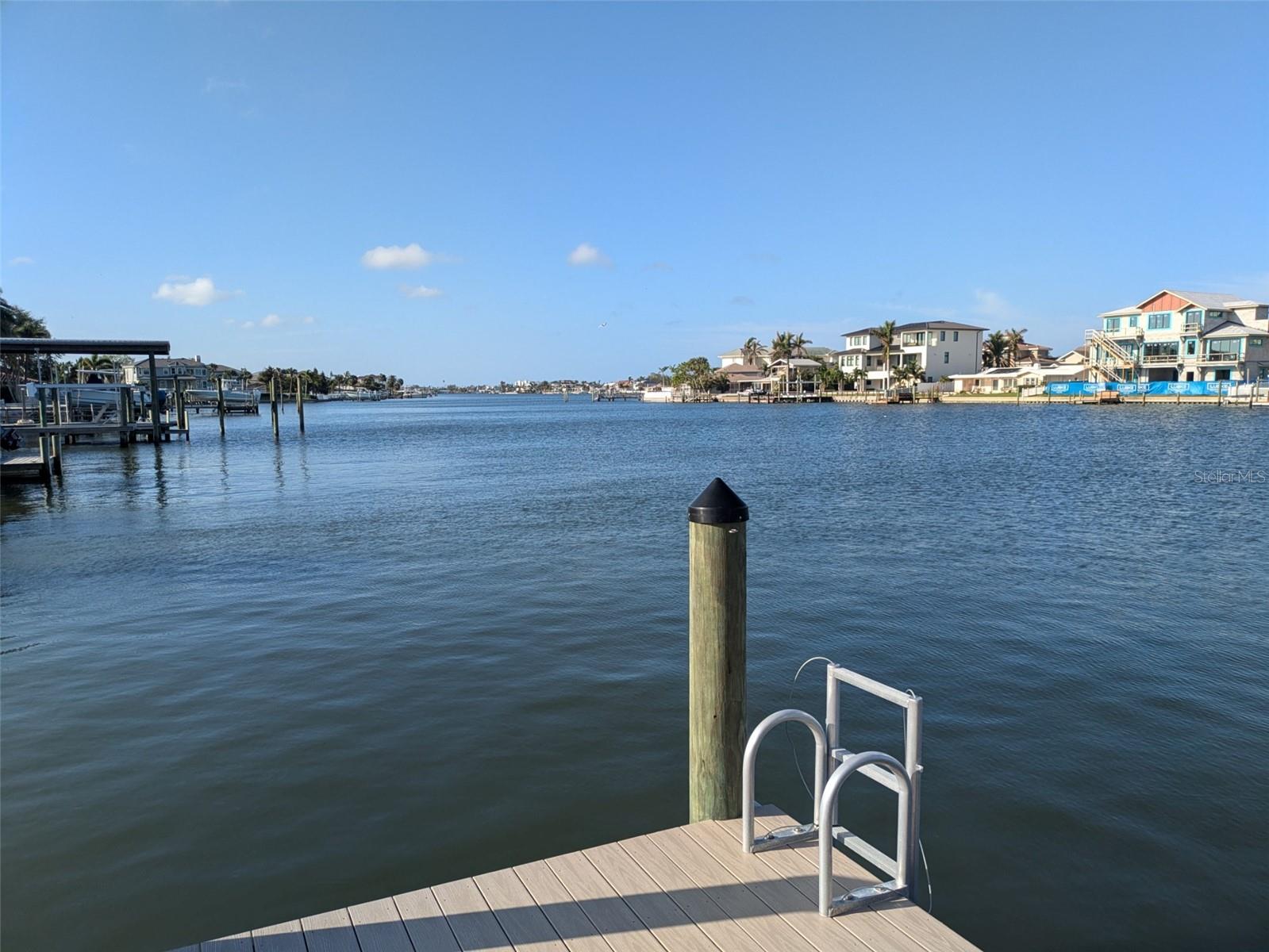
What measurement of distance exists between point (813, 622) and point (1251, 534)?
514 inches

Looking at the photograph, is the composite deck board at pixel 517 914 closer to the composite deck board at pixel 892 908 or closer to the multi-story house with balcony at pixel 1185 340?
the composite deck board at pixel 892 908

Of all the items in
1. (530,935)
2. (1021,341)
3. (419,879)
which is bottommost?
(419,879)

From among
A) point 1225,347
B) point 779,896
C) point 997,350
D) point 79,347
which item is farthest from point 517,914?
point 997,350

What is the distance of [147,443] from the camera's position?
193 feet

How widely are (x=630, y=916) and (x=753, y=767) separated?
1003 millimetres

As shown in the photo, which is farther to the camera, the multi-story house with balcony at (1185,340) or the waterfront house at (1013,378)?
the waterfront house at (1013,378)

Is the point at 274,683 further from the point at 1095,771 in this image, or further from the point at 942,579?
the point at 942,579

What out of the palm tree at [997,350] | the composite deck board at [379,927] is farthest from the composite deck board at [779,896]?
the palm tree at [997,350]

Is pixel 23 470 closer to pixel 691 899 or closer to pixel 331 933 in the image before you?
pixel 331 933

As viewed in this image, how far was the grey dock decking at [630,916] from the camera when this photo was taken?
3990 mm

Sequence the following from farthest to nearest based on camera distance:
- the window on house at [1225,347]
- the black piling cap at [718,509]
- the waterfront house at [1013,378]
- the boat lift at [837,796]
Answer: the waterfront house at [1013,378] < the window on house at [1225,347] < the black piling cap at [718,509] < the boat lift at [837,796]

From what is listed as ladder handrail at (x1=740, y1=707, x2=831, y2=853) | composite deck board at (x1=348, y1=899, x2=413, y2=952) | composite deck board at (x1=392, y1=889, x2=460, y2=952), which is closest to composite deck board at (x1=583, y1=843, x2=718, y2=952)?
ladder handrail at (x1=740, y1=707, x2=831, y2=853)

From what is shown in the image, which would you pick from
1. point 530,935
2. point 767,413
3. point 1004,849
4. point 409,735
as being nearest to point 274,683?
point 409,735

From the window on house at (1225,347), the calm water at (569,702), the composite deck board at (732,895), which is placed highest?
the window on house at (1225,347)
